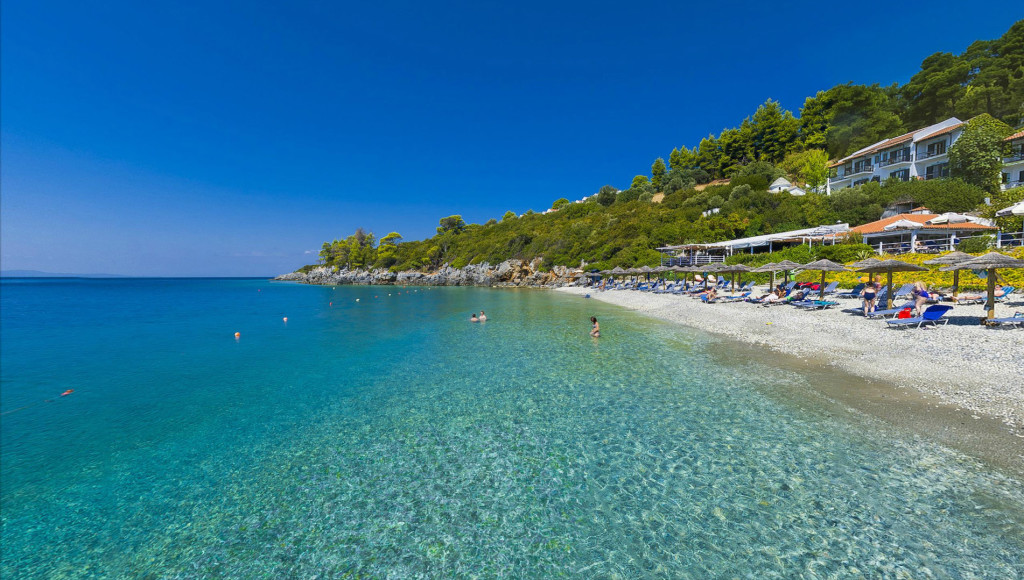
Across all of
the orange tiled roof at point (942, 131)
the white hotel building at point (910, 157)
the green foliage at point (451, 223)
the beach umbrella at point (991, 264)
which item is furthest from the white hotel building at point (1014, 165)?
the green foliage at point (451, 223)

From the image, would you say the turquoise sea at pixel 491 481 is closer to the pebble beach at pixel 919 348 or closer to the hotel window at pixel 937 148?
the pebble beach at pixel 919 348

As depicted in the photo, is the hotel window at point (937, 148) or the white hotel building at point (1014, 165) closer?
the white hotel building at point (1014, 165)

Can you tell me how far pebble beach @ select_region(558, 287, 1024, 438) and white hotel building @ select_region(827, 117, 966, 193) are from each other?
112 feet

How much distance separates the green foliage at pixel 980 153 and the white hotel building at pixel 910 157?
169 centimetres

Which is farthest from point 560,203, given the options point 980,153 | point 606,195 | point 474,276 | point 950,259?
point 950,259

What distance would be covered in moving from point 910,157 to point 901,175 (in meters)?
1.85

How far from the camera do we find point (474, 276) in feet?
232

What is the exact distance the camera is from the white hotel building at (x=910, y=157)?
36.3 meters

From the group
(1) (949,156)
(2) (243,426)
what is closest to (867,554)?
(2) (243,426)

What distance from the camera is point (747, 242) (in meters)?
32.0

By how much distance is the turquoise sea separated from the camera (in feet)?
14.3

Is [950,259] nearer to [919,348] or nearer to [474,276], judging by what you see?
[919,348]

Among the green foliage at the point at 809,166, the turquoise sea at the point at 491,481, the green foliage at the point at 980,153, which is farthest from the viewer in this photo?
the green foliage at the point at 809,166

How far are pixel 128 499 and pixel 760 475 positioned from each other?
10016 millimetres
